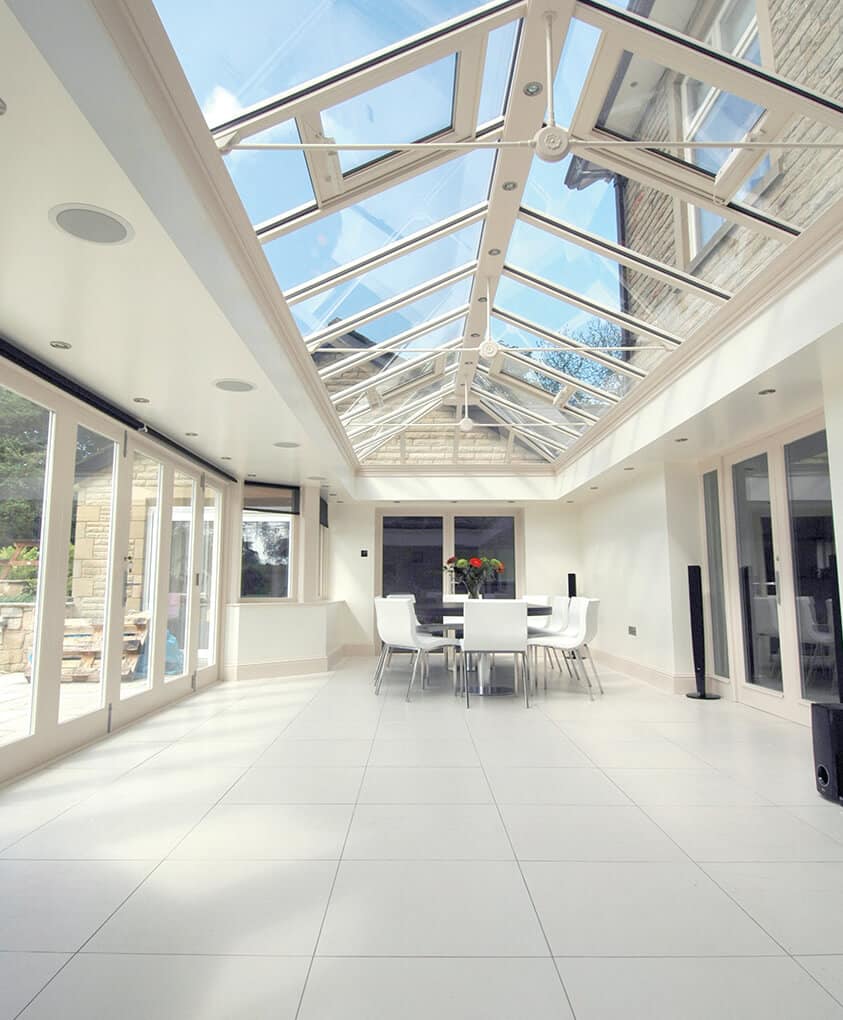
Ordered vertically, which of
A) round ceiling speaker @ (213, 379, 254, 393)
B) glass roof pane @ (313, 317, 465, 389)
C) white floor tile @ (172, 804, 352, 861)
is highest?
glass roof pane @ (313, 317, 465, 389)

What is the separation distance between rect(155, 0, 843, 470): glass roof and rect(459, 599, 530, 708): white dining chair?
88.3 inches

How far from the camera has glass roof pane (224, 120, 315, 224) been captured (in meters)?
2.69

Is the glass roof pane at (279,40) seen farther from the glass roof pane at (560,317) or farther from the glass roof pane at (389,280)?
the glass roof pane at (560,317)

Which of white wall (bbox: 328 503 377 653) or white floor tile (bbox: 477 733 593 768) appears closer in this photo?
white floor tile (bbox: 477 733 593 768)

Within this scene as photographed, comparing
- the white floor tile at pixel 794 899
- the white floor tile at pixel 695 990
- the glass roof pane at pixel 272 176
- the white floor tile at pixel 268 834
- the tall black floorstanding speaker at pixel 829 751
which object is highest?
the glass roof pane at pixel 272 176

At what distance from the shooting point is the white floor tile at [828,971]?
1570 millimetres

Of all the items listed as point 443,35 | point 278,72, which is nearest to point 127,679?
point 278,72

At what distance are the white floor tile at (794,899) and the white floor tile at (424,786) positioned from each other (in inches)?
44.4

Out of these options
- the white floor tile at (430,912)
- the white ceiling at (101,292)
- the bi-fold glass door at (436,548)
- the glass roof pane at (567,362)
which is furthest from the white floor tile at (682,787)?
the bi-fold glass door at (436,548)

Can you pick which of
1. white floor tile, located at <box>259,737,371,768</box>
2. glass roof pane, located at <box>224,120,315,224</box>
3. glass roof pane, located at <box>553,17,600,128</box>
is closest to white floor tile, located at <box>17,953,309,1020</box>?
white floor tile, located at <box>259,737,371,768</box>

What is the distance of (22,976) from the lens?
1638 millimetres

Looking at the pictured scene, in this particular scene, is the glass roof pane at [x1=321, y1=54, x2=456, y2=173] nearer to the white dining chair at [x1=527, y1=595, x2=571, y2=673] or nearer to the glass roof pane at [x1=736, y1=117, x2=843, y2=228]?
the glass roof pane at [x1=736, y1=117, x2=843, y2=228]

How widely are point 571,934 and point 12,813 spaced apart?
8.17 ft

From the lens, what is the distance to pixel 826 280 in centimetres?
298
